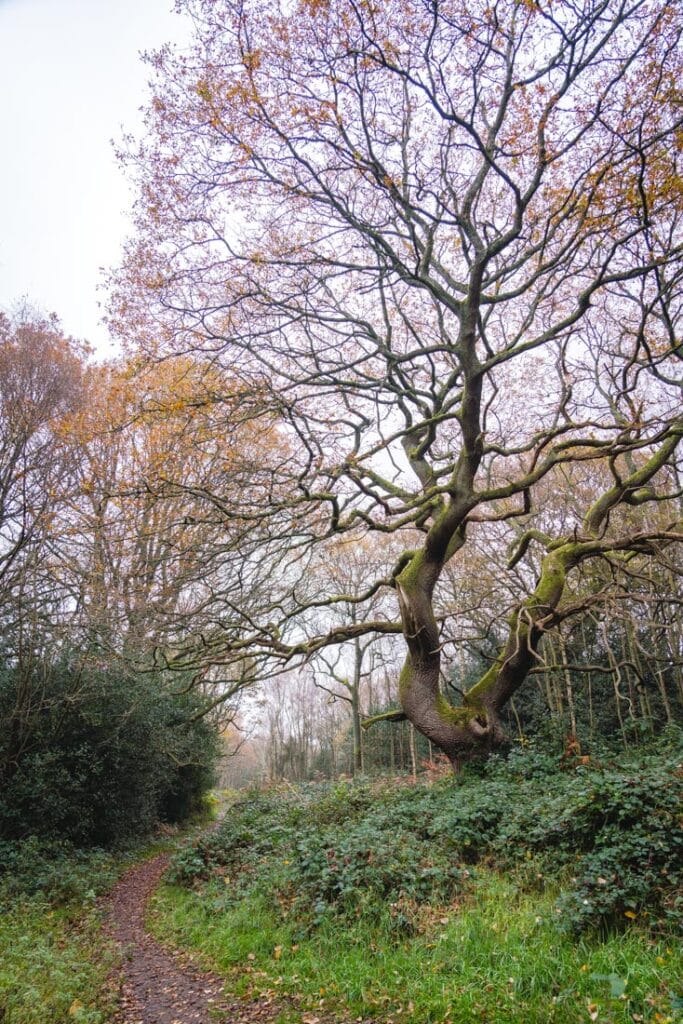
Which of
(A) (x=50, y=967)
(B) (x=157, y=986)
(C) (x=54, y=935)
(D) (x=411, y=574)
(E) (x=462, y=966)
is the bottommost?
(B) (x=157, y=986)

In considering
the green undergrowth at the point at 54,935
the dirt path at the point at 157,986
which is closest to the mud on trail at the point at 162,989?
the dirt path at the point at 157,986

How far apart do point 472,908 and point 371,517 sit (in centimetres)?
527

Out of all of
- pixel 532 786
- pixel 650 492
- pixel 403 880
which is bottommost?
pixel 403 880

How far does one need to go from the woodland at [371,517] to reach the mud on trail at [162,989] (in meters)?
0.23

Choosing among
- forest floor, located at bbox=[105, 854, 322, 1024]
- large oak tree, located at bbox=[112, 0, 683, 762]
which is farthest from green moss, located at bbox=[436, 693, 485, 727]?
forest floor, located at bbox=[105, 854, 322, 1024]

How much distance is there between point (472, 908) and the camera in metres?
4.80

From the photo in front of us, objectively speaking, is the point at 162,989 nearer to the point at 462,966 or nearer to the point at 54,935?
the point at 54,935

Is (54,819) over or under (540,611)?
under

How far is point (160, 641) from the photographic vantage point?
9.26m

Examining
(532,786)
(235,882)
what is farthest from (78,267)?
(532,786)

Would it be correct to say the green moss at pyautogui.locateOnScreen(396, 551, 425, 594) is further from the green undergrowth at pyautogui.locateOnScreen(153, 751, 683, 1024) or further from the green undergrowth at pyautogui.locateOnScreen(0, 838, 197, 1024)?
the green undergrowth at pyautogui.locateOnScreen(0, 838, 197, 1024)

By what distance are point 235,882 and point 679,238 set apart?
1090 centimetres

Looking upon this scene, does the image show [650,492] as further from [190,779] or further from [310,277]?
[190,779]

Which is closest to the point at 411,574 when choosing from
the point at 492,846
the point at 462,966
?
the point at 492,846
